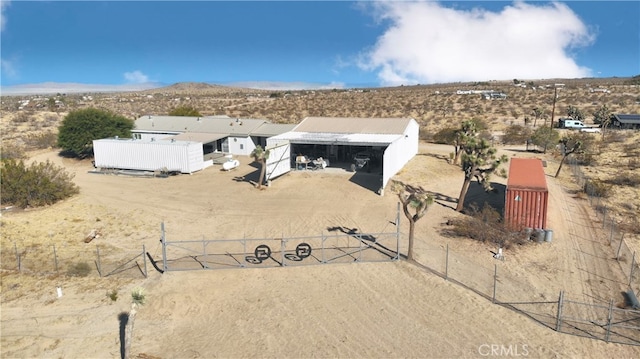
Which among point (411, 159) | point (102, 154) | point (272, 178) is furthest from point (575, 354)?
point (102, 154)

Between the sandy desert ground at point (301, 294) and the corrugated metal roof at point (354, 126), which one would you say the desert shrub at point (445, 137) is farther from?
the sandy desert ground at point (301, 294)

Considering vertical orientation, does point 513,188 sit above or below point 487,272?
above

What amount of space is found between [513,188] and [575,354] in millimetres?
10899

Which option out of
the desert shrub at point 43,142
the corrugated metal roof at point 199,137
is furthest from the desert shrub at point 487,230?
the desert shrub at point 43,142

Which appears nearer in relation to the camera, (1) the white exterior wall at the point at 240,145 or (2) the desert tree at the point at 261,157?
(2) the desert tree at the point at 261,157

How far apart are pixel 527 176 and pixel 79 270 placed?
22.6 meters

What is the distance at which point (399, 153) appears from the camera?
36.8 m

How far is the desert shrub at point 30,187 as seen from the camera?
29266mm

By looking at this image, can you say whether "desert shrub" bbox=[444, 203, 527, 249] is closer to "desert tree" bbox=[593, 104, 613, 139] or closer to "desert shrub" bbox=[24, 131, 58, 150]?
"desert tree" bbox=[593, 104, 613, 139]

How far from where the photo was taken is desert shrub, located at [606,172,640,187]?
32.4 metres

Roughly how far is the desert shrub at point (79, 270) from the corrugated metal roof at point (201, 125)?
28475 mm

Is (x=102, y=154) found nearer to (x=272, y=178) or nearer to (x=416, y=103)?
(x=272, y=178)

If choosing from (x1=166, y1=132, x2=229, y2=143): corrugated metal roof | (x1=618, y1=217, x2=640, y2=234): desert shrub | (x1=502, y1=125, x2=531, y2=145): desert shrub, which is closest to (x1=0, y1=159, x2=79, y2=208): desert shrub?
(x1=166, y1=132, x2=229, y2=143): corrugated metal roof

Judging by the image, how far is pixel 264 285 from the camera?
1805 cm
